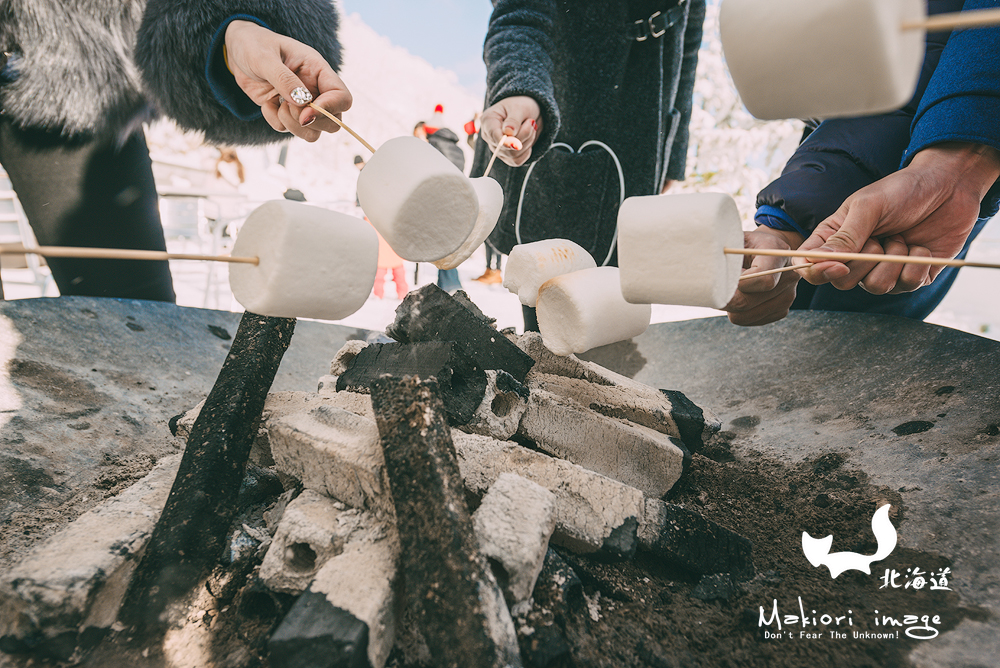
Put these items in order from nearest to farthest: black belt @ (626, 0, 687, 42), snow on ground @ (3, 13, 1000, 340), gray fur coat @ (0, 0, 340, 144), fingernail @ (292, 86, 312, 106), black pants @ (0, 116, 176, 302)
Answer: fingernail @ (292, 86, 312, 106) < gray fur coat @ (0, 0, 340, 144) < black pants @ (0, 116, 176, 302) < black belt @ (626, 0, 687, 42) < snow on ground @ (3, 13, 1000, 340)

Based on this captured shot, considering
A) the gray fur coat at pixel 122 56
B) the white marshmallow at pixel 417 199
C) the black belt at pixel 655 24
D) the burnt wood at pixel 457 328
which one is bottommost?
the burnt wood at pixel 457 328

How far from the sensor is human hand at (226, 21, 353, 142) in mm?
1289

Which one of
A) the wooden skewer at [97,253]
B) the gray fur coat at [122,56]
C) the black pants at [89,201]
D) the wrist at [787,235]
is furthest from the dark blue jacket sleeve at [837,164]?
the black pants at [89,201]

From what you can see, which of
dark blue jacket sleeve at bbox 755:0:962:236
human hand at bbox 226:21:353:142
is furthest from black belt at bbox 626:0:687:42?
human hand at bbox 226:21:353:142

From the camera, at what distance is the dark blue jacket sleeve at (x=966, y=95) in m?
1.13

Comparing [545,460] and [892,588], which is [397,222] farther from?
[892,588]

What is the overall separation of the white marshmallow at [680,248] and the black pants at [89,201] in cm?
240

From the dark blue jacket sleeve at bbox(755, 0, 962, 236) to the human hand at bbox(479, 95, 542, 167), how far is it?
849 mm

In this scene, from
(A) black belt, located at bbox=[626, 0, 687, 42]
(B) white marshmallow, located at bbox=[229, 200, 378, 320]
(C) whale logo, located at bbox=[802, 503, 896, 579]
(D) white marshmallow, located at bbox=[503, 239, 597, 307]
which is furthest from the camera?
(A) black belt, located at bbox=[626, 0, 687, 42]

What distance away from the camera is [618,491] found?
3.77ft

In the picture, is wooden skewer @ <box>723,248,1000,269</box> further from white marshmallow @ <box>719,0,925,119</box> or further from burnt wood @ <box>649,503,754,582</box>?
burnt wood @ <box>649,503,754,582</box>

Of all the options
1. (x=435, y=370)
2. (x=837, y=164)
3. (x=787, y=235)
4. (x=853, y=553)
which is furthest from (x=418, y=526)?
(x=837, y=164)

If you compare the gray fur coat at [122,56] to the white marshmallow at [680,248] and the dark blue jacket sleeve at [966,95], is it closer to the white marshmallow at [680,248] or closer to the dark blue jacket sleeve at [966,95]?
the white marshmallow at [680,248]

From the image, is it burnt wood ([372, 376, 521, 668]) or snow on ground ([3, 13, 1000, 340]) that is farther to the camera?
snow on ground ([3, 13, 1000, 340])
